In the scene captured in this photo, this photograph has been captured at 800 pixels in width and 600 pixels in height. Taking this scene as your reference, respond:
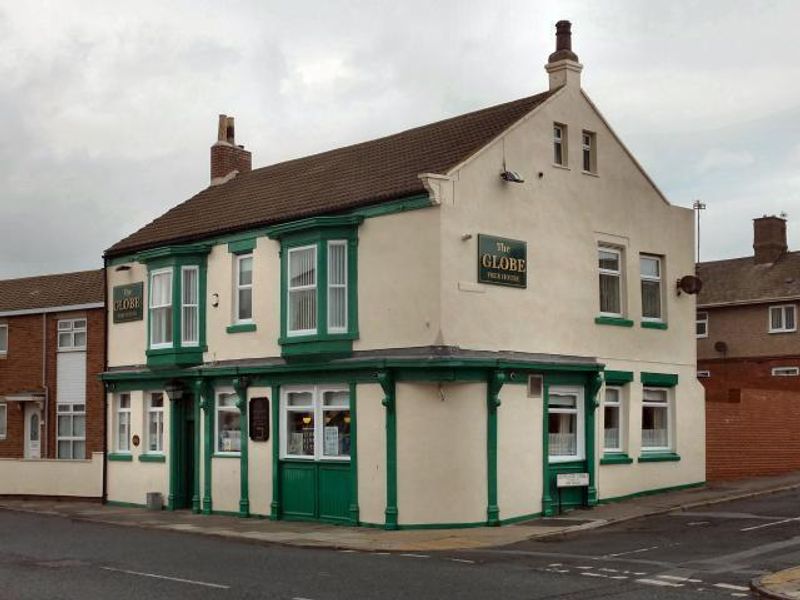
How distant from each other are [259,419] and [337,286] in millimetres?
3846

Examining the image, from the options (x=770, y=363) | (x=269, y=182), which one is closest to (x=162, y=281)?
(x=269, y=182)

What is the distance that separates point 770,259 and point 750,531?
28463mm

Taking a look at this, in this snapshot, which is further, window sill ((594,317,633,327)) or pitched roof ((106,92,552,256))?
window sill ((594,317,633,327))

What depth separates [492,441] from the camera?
21.1 m

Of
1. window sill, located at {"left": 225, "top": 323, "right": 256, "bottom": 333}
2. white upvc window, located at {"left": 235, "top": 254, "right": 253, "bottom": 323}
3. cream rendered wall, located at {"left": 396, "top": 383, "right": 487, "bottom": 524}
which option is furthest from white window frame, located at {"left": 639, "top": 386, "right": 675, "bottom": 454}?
white upvc window, located at {"left": 235, "top": 254, "right": 253, "bottom": 323}

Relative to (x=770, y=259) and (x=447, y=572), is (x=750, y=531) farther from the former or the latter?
(x=770, y=259)

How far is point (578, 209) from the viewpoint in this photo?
24.0 metres

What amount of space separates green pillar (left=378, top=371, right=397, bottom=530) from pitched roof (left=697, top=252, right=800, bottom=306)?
25.3 meters

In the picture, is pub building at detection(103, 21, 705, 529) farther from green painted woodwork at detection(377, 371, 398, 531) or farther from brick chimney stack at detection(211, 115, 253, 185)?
brick chimney stack at detection(211, 115, 253, 185)

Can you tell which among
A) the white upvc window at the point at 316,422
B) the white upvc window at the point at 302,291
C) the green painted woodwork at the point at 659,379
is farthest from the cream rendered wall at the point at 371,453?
the green painted woodwork at the point at 659,379

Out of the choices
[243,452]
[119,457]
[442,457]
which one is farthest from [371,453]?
[119,457]

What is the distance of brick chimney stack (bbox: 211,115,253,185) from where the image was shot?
103ft

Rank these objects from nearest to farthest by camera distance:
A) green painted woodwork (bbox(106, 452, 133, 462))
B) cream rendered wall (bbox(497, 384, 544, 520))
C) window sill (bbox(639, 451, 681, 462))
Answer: cream rendered wall (bbox(497, 384, 544, 520)) < window sill (bbox(639, 451, 681, 462)) < green painted woodwork (bbox(106, 452, 133, 462))

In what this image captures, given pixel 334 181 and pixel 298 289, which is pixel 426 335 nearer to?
pixel 298 289
